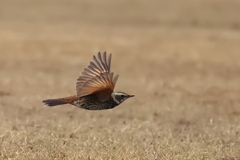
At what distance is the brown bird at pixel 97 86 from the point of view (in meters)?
6.07

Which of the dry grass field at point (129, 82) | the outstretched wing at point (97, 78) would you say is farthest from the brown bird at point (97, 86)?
the dry grass field at point (129, 82)

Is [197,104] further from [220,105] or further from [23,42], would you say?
[23,42]

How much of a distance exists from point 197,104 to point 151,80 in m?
2.98

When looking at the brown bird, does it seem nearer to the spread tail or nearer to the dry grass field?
the spread tail

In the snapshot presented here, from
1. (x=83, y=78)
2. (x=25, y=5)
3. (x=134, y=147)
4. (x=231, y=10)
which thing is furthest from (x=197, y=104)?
(x=25, y=5)

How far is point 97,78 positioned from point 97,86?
0.36ft

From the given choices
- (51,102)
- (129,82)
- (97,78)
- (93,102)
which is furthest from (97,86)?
(129,82)

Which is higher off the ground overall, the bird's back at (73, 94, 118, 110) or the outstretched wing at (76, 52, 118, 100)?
the outstretched wing at (76, 52, 118, 100)

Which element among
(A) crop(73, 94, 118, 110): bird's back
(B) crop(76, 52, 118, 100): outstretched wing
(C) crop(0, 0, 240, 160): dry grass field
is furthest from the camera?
(C) crop(0, 0, 240, 160): dry grass field

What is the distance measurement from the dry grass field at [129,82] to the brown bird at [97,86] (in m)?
0.55

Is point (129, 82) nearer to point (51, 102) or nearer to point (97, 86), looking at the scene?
point (51, 102)

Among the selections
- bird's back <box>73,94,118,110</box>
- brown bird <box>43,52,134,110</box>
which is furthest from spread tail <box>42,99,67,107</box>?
bird's back <box>73,94,118,110</box>

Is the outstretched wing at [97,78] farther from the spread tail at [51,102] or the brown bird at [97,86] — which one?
the spread tail at [51,102]

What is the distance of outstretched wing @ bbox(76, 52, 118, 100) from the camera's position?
6059 mm
